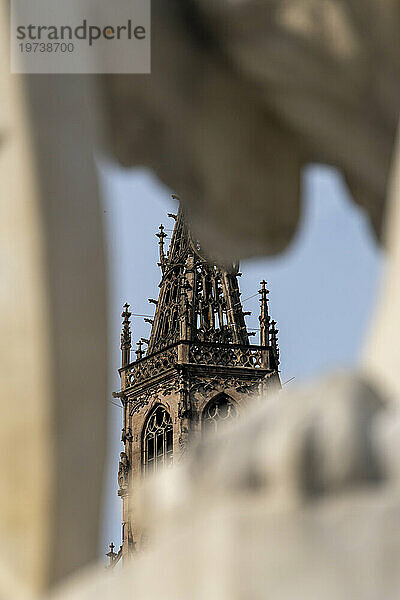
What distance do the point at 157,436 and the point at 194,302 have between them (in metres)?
2.00

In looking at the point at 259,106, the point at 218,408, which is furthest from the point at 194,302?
the point at 259,106

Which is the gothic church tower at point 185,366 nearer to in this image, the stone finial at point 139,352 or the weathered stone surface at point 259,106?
the stone finial at point 139,352

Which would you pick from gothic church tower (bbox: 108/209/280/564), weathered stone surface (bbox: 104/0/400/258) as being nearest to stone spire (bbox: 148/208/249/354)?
gothic church tower (bbox: 108/209/280/564)

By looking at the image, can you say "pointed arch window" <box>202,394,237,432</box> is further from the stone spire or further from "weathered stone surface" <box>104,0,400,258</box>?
"weathered stone surface" <box>104,0,400,258</box>

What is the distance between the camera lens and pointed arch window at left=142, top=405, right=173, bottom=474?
49.3 ft

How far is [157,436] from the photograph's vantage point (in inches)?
595

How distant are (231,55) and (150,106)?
0.15ft
